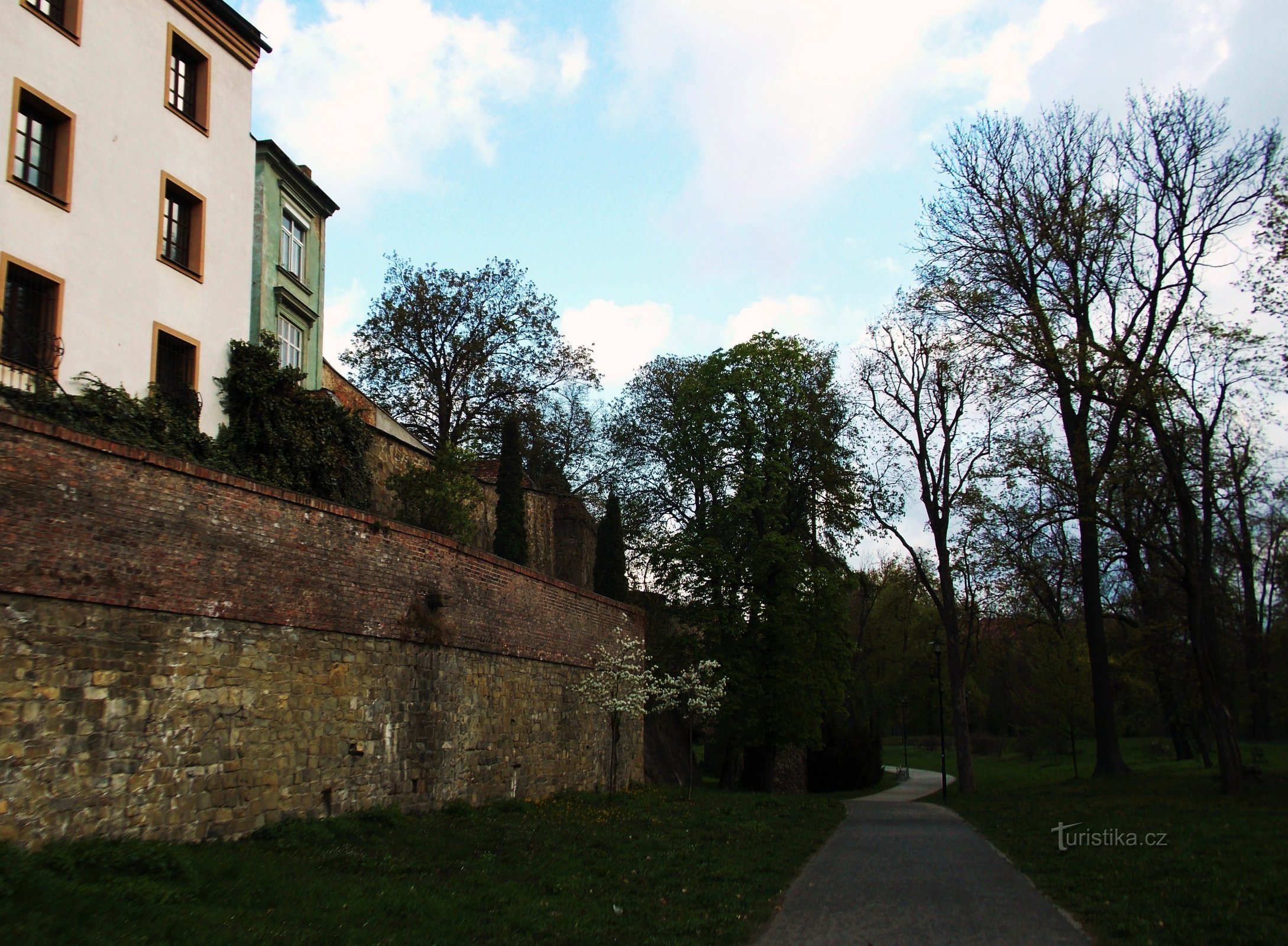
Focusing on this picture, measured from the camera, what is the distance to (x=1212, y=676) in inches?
759

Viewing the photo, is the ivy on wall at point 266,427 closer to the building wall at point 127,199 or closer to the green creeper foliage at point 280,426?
the green creeper foliage at point 280,426

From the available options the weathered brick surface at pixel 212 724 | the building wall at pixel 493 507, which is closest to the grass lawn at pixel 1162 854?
the weathered brick surface at pixel 212 724

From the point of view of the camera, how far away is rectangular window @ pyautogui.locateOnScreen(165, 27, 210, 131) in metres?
18.0

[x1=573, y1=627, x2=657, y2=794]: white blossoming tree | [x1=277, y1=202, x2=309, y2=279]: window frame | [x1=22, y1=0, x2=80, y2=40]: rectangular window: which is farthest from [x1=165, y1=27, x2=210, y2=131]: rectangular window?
[x1=573, y1=627, x2=657, y2=794]: white blossoming tree

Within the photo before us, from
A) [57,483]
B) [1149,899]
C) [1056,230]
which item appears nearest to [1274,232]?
[1056,230]

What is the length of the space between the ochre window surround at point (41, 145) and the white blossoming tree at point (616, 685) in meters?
12.8

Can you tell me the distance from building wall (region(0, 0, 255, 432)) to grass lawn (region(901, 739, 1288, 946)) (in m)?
15.3

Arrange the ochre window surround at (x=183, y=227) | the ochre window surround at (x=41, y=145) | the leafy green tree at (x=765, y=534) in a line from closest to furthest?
the ochre window surround at (x=41, y=145)
the ochre window surround at (x=183, y=227)
the leafy green tree at (x=765, y=534)

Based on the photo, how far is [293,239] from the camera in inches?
903

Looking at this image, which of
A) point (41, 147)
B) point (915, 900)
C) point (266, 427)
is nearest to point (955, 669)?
point (915, 900)

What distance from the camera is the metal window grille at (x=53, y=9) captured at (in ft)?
50.3

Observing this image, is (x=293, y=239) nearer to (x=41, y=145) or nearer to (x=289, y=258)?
(x=289, y=258)

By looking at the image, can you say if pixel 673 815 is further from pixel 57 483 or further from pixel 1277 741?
pixel 1277 741

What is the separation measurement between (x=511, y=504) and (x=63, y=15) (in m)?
13.6
